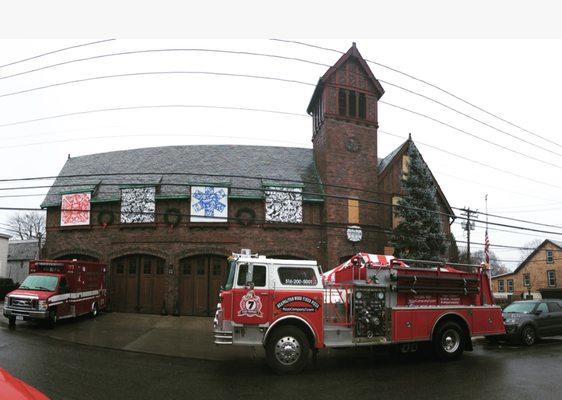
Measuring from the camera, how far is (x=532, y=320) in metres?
14.3

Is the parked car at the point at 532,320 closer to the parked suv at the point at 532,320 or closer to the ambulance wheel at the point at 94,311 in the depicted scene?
the parked suv at the point at 532,320

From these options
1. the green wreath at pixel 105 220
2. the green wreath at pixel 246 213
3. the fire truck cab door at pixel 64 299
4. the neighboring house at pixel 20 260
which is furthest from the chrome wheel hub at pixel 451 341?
the neighboring house at pixel 20 260

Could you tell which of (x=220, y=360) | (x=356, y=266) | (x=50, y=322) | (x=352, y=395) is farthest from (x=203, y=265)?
(x=352, y=395)

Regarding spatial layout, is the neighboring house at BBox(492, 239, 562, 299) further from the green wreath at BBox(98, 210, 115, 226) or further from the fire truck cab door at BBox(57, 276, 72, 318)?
the fire truck cab door at BBox(57, 276, 72, 318)

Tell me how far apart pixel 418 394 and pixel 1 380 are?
676 centimetres

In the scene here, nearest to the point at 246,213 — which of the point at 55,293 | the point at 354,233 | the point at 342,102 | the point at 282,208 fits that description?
the point at 282,208

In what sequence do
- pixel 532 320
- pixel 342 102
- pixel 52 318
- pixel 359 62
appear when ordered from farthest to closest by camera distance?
1. pixel 359 62
2. pixel 342 102
3. pixel 52 318
4. pixel 532 320

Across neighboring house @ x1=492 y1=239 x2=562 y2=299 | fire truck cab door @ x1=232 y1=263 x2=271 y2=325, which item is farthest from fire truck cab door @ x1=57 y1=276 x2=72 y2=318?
neighboring house @ x1=492 y1=239 x2=562 y2=299

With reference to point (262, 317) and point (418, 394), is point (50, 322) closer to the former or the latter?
point (262, 317)

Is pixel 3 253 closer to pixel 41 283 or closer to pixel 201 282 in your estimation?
pixel 41 283

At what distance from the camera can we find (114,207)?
22.4 metres

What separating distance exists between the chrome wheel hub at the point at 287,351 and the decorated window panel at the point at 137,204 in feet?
44.9

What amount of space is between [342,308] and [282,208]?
11191mm

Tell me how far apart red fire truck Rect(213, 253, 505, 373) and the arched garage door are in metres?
12.2
